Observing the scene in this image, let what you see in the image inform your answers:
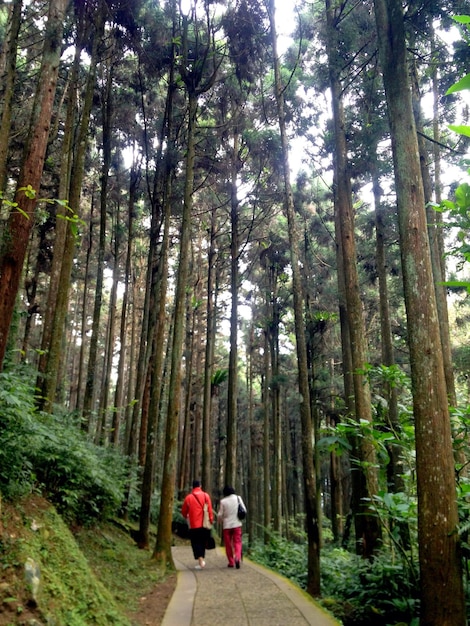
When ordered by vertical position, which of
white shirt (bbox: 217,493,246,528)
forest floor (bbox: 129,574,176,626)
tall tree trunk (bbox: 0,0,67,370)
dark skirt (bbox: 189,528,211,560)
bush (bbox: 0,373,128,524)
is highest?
tall tree trunk (bbox: 0,0,67,370)

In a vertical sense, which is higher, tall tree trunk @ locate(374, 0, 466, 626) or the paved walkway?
tall tree trunk @ locate(374, 0, 466, 626)

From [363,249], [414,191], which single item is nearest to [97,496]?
[414,191]

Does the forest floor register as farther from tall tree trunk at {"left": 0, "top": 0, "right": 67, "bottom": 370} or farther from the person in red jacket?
tall tree trunk at {"left": 0, "top": 0, "right": 67, "bottom": 370}

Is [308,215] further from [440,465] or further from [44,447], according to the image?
[440,465]

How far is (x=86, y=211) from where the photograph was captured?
20.9m

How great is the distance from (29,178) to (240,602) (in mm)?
6280

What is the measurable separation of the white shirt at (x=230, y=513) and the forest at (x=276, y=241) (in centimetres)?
107

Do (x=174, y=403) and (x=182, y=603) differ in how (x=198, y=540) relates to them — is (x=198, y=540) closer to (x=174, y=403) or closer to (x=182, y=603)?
(x=174, y=403)

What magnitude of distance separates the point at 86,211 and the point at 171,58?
36.1 ft

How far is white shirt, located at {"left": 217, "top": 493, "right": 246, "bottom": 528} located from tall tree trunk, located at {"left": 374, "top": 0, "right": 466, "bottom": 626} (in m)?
5.76

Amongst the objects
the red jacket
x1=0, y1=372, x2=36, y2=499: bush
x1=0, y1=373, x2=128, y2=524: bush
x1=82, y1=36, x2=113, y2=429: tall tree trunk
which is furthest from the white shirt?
x1=0, y1=372, x2=36, y2=499: bush

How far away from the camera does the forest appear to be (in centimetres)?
432

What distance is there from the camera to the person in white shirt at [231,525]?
29.2 feet

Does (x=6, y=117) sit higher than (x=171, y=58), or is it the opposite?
(x=171, y=58)
